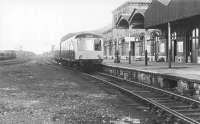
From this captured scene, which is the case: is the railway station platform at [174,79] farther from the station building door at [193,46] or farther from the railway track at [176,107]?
the station building door at [193,46]

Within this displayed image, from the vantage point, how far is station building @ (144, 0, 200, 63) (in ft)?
76.0

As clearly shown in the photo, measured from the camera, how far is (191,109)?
9.55 metres

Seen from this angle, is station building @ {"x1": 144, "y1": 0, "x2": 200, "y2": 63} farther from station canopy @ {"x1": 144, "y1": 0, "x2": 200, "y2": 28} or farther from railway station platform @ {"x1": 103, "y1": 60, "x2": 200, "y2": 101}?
railway station platform @ {"x1": 103, "y1": 60, "x2": 200, "y2": 101}

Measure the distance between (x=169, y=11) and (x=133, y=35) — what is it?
58.2 ft

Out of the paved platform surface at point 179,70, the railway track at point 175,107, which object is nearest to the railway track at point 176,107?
the railway track at point 175,107

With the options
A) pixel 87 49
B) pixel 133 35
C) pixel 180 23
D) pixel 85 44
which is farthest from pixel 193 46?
pixel 133 35

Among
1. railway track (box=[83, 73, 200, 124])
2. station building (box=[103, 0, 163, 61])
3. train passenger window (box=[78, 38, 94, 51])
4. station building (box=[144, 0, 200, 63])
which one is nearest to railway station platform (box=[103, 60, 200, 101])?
railway track (box=[83, 73, 200, 124])

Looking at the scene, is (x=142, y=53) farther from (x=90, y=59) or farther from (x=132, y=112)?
(x=132, y=112)

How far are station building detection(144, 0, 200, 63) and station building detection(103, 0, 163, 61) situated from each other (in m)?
2.58

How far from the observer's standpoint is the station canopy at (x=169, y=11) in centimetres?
2201

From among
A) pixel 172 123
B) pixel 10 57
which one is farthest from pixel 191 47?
pixel 10 57

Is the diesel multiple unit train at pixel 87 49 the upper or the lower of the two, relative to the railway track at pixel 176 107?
upper

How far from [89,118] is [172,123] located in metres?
2.03

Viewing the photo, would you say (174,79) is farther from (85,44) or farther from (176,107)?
(85,44)
